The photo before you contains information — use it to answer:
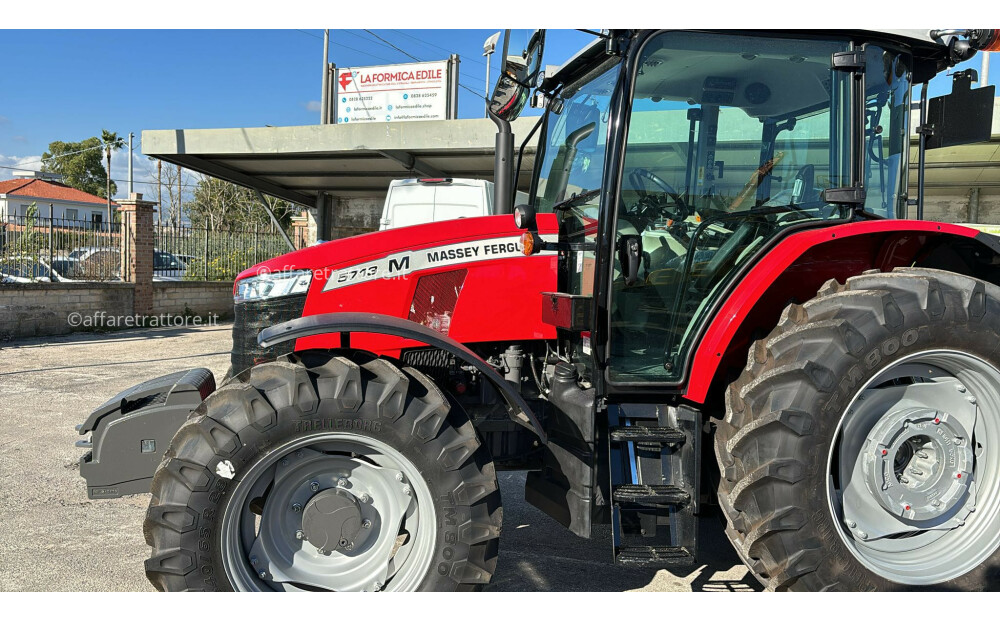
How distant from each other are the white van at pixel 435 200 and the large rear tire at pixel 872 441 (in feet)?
22.1

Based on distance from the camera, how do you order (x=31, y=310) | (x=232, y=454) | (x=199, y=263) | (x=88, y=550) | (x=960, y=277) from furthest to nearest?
(x=199, y=263) < (x=31, y=310) < (x=88, y=550) < (x=960, y=277) < (x=232, y=454)

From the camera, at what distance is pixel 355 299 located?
2992 millimetres

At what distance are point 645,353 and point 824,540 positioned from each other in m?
0.97

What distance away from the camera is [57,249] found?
1247 centimetres

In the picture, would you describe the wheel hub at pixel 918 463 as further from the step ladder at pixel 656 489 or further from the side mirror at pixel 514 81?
the side mirror at pixel 514 81

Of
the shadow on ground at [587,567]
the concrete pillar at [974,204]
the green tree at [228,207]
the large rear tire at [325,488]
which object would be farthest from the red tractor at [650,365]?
the green tree at [228,207]

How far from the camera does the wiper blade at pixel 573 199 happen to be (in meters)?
2.93

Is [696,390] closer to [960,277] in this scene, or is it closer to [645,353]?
[645,353]

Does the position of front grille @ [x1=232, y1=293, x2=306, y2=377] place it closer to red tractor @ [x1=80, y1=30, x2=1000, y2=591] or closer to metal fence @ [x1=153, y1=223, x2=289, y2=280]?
red tractor @ [x1=80, y1=30, x2=1000, y2=591]

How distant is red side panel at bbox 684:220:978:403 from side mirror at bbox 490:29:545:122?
1.28 metres

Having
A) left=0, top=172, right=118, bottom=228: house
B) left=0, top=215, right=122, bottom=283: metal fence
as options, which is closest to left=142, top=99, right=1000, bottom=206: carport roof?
left=0, top=215, right=122, bottom=283: metal fence

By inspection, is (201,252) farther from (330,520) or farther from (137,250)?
(330,520)

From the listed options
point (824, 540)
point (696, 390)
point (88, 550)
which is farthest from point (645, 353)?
point (88, 550)

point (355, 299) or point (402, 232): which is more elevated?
point (402, 232)
